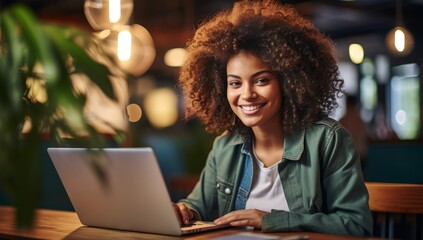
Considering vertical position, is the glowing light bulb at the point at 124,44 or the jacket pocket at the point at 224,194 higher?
the glowing light bulb at the point at 124,44

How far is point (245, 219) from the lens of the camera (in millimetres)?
1720

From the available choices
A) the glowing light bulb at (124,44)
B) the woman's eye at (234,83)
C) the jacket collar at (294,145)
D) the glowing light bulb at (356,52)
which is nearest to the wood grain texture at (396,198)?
the jacket collar at (294,145)

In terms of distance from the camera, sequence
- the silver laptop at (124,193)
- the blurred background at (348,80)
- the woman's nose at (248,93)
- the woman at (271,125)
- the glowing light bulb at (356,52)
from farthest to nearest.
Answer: the blurred background at (348,80)
the glowing light bulb at (356,52)
the woman's nose at (248,93)
the woman at (271,125)
the silver laptop at (124,193)

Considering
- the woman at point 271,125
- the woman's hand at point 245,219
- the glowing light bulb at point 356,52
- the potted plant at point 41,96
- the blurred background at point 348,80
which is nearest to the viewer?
the potted plant at point 41,96

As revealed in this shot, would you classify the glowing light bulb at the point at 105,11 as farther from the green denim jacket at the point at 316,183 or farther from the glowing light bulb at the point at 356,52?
the glowing light bulb at the point at 356,52

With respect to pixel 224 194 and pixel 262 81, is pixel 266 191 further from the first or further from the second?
pixel 262 81

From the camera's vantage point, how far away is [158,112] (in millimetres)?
11484

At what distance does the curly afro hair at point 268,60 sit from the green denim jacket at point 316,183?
4.2 inches

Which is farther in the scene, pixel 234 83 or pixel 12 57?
pixel 234 83

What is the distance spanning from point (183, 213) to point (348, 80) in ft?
34.6

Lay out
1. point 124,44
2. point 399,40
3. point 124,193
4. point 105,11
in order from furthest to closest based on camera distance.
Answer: point 399,40, point 124,44, point 105,11, point 124,193

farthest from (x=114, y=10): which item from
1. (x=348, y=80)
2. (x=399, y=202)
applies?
(x=348, y=80)

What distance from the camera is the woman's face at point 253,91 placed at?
196cm

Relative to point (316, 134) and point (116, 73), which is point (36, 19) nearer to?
point (116, 73)
